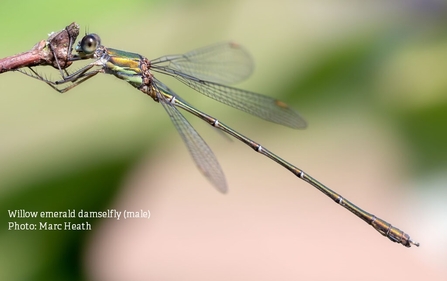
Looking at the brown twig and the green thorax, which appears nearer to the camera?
the brown twig

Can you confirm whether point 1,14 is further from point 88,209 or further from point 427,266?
point 427,266

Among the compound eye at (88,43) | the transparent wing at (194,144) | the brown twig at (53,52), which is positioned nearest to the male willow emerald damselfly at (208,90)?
the transparent wing at (194,144)

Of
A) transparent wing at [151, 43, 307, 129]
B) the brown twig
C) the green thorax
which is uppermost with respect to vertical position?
transparent wing at [151, 43, 307, 129]

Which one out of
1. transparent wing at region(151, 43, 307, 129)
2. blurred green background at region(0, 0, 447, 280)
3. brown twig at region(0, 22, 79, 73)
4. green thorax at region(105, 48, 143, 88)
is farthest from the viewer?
transparent wing at region(151, 43, 307, 129)

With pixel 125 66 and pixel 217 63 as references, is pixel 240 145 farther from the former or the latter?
pixel 125 66

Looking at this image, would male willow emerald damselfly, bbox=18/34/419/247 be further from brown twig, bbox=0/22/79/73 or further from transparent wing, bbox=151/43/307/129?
brown twig, bbox=0/22/79/73

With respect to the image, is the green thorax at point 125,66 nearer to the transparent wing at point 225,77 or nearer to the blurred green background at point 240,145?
the blurred green background at point 240,145

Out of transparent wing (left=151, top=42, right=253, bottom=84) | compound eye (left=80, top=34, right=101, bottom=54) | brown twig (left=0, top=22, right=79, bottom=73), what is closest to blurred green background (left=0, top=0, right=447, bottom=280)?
transparent wing (left=151, top=42, right=253, bottom=84)

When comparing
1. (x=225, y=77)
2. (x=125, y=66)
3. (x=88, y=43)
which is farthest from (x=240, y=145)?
(x=88, y=43)
